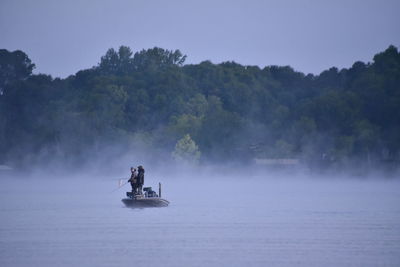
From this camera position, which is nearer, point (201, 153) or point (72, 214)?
point (72, 214)

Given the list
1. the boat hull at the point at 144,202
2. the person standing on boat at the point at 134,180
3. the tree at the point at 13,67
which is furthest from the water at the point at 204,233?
the tree at the point at 13,67

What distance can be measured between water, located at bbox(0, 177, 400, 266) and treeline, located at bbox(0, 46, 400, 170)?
4548 cm

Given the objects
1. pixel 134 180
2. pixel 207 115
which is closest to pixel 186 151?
pixel 207 115

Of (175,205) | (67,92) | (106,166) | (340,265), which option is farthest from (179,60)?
(340,265)

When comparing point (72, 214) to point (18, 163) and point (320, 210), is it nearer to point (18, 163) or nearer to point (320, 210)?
point (320, 210)

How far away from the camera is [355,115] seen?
341ft

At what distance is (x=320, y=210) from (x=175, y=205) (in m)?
9.70

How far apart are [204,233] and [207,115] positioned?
3083 inches

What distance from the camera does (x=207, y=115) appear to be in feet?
382

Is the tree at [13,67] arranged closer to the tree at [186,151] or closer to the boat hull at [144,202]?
the tree at [186,151]

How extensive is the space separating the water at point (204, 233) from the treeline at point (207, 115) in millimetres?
45482

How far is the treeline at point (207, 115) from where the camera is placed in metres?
104

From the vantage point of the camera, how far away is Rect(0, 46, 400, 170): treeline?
104500mm

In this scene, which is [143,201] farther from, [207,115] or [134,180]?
[207,115]
